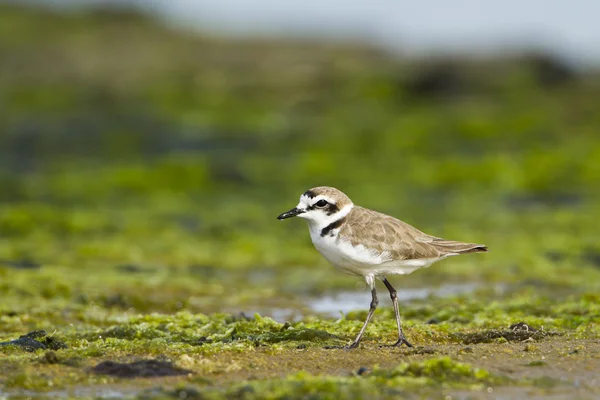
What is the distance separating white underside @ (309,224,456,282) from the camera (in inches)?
279

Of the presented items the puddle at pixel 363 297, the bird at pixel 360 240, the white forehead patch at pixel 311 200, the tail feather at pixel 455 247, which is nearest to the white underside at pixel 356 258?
the bird at pixel 360 240

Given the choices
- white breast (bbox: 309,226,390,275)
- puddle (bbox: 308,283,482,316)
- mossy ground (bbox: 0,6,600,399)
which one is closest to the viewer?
mossy ground (bbox: 0,6,600,399)

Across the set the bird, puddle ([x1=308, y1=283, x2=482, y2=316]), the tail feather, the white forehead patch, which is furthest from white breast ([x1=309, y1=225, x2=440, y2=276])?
puddle ([x1=308, y1=283, x2=482, y2=316])

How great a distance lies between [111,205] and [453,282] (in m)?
9.30

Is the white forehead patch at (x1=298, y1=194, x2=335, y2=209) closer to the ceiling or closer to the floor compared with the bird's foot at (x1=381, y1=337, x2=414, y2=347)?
closer to the ceiling

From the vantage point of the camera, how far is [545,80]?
27.5 m

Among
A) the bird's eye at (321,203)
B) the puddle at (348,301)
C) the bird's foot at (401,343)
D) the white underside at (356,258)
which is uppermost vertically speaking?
the bird's eye at (321,203)

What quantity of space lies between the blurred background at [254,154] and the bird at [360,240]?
324 centimetres

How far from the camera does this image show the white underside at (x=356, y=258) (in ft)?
23.3

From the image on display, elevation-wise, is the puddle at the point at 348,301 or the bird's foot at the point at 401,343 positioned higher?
the bird's foot at the point at 401,343

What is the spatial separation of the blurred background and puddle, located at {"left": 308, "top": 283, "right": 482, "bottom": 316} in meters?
0.25

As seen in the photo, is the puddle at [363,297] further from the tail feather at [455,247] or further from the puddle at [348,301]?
the tail feather at [455,247]

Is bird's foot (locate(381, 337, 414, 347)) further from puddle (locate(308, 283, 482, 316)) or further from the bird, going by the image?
puddle (locate(308, 283, 482, 316))

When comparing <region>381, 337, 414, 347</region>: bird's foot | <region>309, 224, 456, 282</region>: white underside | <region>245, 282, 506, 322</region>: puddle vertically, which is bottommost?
<region>245, 282, 506, 322</region>: puddle
